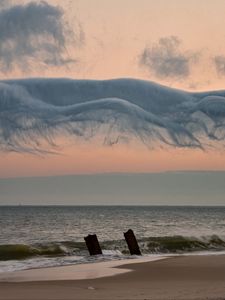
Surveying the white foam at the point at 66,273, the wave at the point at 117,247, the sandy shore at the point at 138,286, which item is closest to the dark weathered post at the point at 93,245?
the wave at the point at 117,247

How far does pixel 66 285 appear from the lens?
16.4 m

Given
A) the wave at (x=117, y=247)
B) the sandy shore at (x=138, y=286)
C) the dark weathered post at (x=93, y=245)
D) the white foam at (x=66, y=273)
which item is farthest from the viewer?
the wave at (x=117, y=247)

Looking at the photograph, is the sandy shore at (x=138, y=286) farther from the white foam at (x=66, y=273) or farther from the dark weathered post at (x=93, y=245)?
the dark weathered post at (x=93, y=245)

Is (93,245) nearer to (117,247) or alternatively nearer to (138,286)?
(117,247)

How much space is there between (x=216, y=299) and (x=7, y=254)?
20848 mm

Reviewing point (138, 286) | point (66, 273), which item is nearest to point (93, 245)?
point (66, 273)

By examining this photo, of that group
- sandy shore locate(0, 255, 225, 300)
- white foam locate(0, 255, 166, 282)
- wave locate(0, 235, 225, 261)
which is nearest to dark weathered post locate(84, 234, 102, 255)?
wave locate(0, 235, 225, 261)

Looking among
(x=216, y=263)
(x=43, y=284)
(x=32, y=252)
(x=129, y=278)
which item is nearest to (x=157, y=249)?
(x=32, y=252)

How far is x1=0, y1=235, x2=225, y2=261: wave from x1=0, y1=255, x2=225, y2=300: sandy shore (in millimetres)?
9201

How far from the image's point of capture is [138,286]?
16.1m

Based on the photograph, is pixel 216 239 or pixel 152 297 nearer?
pixel 152 297

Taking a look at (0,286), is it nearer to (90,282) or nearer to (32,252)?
(90,282)

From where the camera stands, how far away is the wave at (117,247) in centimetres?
3180

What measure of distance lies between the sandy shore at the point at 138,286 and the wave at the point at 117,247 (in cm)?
920
